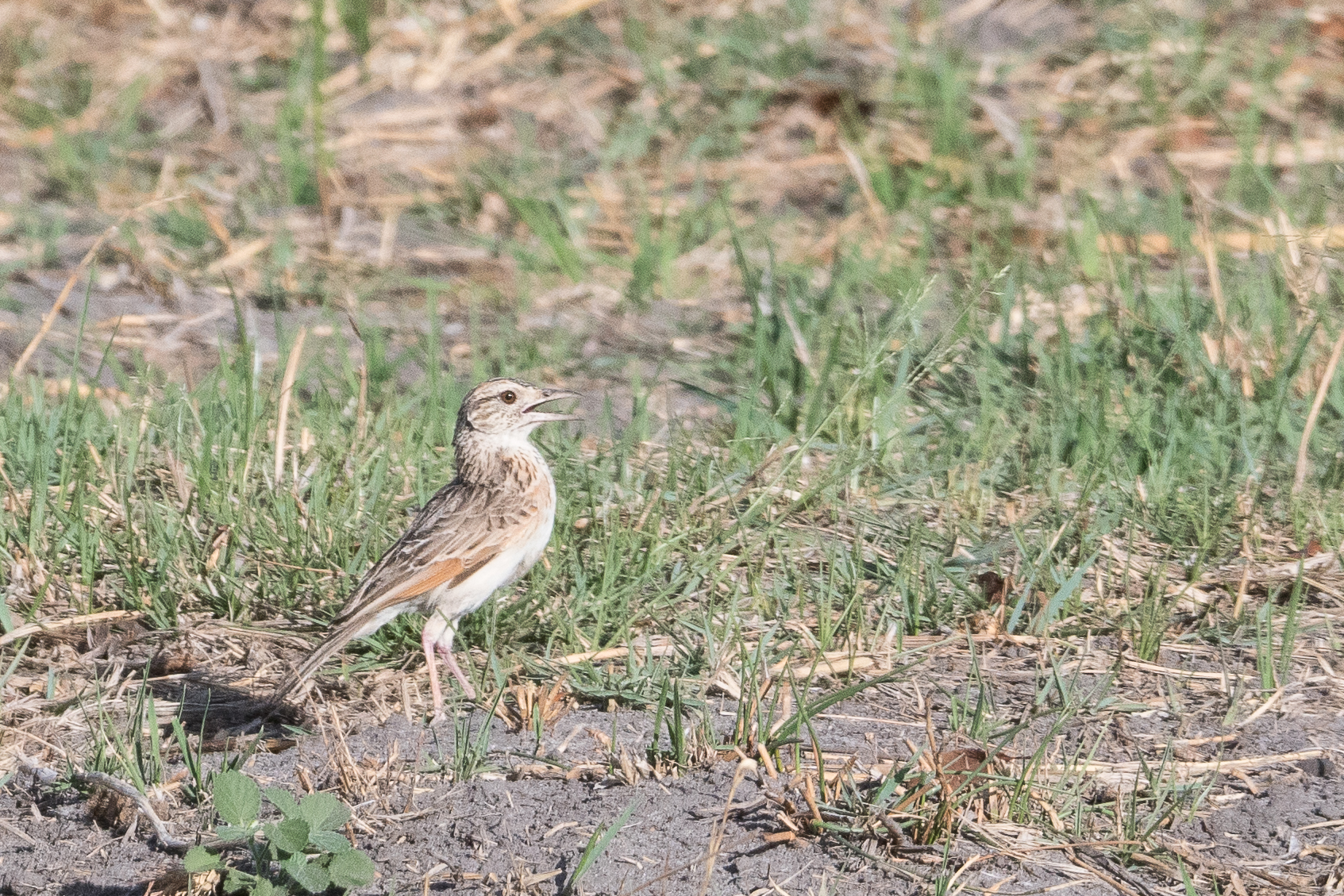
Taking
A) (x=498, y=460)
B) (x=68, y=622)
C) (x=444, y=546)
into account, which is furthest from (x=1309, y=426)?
(x=68, y=622)

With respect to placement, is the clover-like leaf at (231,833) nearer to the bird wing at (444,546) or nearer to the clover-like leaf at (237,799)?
the clover-like leaf at (237,799)

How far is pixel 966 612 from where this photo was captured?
524cm

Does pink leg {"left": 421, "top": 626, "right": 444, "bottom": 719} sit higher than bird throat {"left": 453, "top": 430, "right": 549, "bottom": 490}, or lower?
lower

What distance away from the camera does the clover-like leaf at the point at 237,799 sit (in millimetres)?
3709

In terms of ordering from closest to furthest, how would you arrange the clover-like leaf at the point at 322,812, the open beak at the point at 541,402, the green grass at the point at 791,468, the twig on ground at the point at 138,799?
the clover-like leaf at the point at 322,812
the twig on ground at the point at 138,799
the green grass at the point at 791,468
the open beak at the point at 541,402

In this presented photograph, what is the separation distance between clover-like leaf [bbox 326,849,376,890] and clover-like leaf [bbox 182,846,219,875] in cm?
26

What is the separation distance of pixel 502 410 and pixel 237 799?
2170 millimetres

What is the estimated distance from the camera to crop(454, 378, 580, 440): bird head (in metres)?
5.63

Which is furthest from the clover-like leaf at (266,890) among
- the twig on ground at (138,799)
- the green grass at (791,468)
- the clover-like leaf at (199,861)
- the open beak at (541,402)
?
the open beak at (541,402)

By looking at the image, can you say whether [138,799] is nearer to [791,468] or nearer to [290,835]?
[290,835]

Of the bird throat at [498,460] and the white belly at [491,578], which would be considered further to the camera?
the bird throat at [498,460]

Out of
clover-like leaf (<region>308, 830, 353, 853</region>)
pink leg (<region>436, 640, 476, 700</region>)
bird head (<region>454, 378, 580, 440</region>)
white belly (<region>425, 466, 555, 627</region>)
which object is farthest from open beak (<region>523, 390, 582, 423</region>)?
clover-like leaf (<region>308, 830, 353, 853</region>)

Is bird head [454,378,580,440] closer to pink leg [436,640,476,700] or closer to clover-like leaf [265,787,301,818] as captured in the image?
pink leg [436,640,476,700]

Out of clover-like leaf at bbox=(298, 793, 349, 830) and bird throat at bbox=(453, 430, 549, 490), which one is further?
bird throat at bbox=(453, 430, 549, 490)
